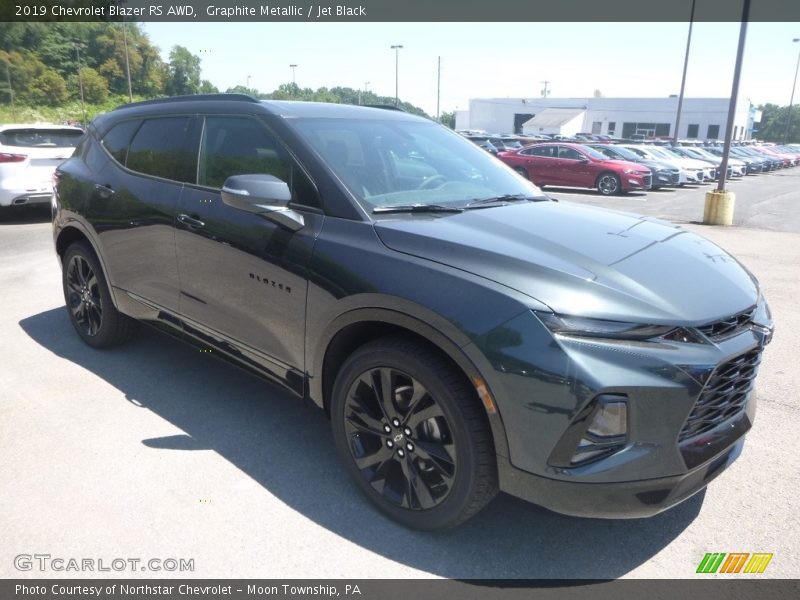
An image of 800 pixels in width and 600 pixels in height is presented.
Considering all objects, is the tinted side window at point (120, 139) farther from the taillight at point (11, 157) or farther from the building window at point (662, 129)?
the building window at point (662, 129)

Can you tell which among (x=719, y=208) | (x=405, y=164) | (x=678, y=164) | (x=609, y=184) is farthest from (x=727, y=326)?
(x=678, y=164)

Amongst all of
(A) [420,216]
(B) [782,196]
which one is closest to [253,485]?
(A) [420,216]

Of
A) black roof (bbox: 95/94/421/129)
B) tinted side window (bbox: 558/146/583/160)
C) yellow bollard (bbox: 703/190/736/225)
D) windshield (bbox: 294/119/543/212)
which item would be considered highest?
black roof (bbox: 95/94/421/129)

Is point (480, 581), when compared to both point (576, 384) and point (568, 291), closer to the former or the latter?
point (576, 384)

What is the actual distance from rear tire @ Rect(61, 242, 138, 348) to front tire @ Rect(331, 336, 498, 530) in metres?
2.46

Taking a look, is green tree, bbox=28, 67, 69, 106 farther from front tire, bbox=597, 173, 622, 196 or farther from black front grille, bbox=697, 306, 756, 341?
black front grille, bbox=697, 306, 756, 341

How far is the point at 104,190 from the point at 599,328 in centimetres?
361

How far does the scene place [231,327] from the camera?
336 centimetres

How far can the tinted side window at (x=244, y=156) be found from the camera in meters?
3.06

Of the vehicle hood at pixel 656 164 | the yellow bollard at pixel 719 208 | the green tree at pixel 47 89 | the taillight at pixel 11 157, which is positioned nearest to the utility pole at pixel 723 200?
the yellow bollard at pixel 719 208

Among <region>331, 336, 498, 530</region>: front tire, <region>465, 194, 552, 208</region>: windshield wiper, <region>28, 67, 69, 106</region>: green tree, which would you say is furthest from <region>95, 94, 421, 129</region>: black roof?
<region>28, 67, 69, 106</region>: green tree

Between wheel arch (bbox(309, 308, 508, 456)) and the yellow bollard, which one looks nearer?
wheel arch (bbox(309, 308, 508, 456))

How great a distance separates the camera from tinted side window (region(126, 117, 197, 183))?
372 centimetres

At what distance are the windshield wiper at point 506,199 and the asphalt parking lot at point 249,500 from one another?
1493 millimetres
